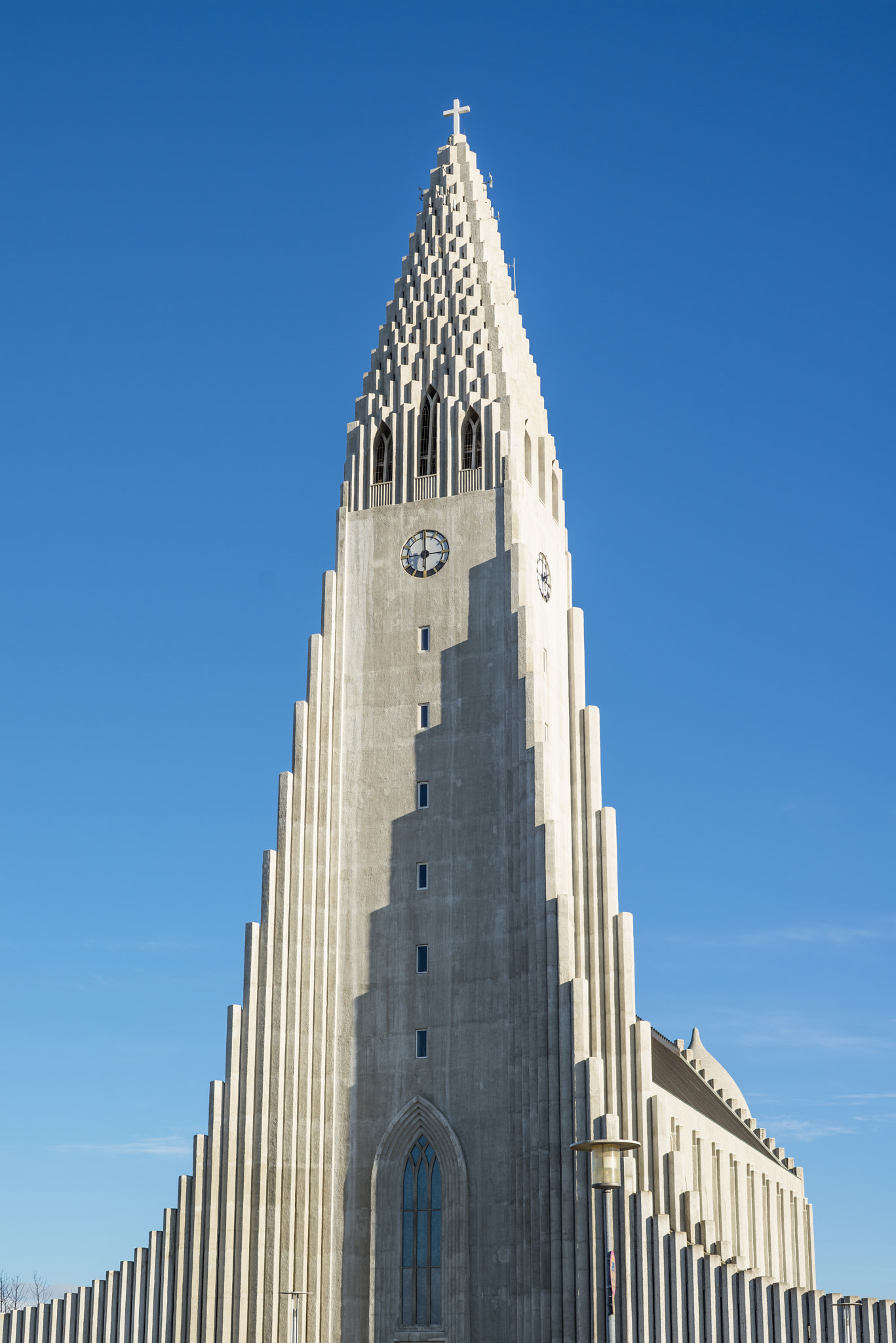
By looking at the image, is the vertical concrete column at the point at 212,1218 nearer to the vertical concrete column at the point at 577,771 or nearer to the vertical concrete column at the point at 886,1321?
the vertical concrete column at the point at 577,771

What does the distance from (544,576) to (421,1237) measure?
2185 cm

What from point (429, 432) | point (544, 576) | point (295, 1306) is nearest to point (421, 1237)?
point (295, 1306)

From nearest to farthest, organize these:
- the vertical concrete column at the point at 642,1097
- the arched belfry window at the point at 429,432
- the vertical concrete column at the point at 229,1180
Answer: the vertical concrete column at the point at 642,1097 → the vertical concrete column at the point at 229,1180 → the arched belfry window at the point at 429,432

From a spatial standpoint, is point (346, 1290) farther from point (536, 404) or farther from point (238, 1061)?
point (536, 404)

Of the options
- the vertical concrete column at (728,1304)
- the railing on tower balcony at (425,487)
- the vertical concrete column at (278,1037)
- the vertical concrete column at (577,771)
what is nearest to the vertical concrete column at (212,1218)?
the vertical concrete column at (278,1037)

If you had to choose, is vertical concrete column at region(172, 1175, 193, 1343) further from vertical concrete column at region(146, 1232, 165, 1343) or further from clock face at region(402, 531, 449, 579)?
clock face at region(402, 531, 449, 579)

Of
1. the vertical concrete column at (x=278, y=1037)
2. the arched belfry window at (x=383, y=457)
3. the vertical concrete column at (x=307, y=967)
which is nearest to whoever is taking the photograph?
the vertical concrete column at (x=278, y=1037)

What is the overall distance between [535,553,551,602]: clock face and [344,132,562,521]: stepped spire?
295cm

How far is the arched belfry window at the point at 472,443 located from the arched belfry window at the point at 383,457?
283cm

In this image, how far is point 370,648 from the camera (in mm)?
57844

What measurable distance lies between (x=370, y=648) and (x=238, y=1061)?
1402cm

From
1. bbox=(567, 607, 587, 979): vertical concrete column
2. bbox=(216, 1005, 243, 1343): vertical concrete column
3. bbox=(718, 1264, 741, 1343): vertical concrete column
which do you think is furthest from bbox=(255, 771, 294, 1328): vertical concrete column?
bbox=(718, 1264, 741, 1343): vertical concrete column

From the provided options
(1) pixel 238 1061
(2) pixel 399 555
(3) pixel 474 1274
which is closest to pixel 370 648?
(2) pixel 399 555

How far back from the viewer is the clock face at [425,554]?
58031 mm
